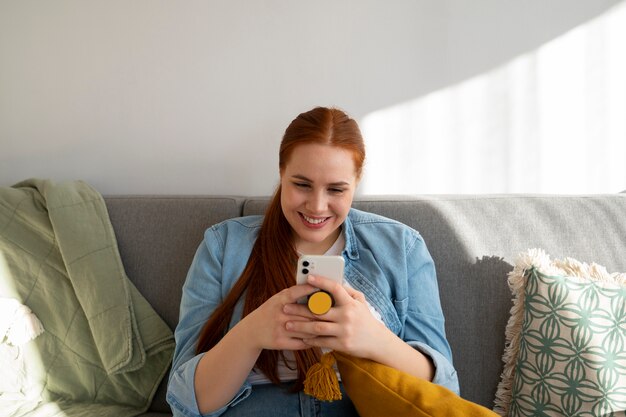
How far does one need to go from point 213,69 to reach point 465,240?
92 centimetres

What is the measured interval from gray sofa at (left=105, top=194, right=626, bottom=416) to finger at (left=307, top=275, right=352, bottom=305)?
21.6 inches


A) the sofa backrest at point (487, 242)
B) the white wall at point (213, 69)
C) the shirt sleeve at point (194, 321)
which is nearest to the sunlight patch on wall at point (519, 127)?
the white wall at point (213, 69)

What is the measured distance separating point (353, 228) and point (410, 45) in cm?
67

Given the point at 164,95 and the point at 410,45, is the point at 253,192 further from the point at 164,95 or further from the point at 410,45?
the point at 410,45

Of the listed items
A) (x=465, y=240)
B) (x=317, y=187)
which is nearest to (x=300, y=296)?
(x=317, y=187)

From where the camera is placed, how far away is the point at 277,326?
99cm

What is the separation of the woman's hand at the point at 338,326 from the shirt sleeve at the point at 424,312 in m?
0.23

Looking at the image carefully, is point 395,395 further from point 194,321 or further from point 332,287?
point 194,321

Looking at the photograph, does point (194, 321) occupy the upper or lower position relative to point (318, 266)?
lower

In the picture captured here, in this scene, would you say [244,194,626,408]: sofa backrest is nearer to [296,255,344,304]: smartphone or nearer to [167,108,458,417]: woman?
[167,108,458,417]: woman

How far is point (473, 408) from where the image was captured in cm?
92

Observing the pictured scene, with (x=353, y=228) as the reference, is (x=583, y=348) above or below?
below

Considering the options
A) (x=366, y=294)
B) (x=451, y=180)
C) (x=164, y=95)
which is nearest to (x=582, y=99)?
(x=451, y=180)

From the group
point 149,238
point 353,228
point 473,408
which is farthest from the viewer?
point 149,238
